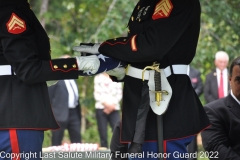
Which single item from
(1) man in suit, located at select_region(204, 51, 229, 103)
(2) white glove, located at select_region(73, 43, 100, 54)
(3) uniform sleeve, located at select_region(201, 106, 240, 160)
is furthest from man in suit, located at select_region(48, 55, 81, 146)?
(2) white glove, located at select_region(73, 43, 100, 54)

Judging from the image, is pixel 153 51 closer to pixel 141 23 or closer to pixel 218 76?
pixel 141 23

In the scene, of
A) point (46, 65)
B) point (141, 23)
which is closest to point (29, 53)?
point (46, 65)

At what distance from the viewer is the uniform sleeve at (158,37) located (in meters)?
3.97

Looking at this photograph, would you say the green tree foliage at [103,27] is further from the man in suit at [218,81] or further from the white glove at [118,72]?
the white glove at [118,72]

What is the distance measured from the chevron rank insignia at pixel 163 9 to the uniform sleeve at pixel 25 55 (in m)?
0.56

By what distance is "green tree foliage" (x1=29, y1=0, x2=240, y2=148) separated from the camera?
11000 mm

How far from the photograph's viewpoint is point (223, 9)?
34.0ft

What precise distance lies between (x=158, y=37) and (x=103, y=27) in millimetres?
7952

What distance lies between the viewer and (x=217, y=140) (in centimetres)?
484

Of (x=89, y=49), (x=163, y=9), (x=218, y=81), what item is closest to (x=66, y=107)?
(x=218, y=81)

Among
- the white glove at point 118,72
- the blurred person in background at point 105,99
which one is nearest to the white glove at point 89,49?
the white glove at point 118,72

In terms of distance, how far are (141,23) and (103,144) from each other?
8.01 metres

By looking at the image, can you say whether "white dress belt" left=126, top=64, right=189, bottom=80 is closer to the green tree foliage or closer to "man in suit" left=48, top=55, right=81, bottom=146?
the green tree foliage

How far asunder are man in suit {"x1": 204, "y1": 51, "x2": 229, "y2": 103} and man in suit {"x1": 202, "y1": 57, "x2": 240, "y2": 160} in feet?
21.1
